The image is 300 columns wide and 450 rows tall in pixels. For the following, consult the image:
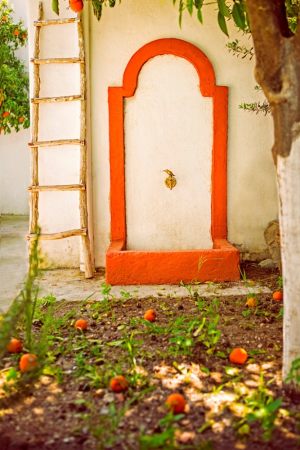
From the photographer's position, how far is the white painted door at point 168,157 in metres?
6.39

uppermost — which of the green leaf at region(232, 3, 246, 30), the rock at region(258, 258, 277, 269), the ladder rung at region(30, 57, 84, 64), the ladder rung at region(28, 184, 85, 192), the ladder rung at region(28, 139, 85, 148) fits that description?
the ladder rung at region(30, 57, 84, 64)

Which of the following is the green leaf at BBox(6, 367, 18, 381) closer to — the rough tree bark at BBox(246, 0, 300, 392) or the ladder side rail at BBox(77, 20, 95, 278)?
the rough tree bark at BBox(246, 0, 300, 392)

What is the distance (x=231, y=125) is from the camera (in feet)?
21.1

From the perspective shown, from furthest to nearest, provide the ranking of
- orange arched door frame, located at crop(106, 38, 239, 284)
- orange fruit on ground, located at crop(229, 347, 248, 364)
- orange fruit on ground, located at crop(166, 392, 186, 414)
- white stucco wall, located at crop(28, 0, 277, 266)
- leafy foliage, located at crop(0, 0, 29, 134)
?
leafy foliage, located at crop(0, 0, 29, 134), white stucco wall, located at crop(28, 0, 277, 266), orange arched door frame, located at crop(106, 38, 239, 284), orange fruit on ground, located at crop(229, 347, 248, 364), orange fruit on ground, located at crop(166, 392, 186, 414)

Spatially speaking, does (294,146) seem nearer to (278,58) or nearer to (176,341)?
(278,58)

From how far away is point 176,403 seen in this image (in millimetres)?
2953

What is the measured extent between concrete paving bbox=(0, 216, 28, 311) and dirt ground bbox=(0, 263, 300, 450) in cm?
136

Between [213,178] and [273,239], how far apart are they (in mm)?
914

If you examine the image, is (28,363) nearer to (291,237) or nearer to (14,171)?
(291,237)

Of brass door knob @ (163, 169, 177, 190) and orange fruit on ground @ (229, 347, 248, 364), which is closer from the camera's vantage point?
orange fruit on ground @ (229, 347, 248, 364)

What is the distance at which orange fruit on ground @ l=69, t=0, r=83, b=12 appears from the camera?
5946 millimetres

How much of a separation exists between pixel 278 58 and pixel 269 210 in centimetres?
366

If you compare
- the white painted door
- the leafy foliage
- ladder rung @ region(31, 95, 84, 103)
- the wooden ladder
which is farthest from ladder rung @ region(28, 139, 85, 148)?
the leafy foliage

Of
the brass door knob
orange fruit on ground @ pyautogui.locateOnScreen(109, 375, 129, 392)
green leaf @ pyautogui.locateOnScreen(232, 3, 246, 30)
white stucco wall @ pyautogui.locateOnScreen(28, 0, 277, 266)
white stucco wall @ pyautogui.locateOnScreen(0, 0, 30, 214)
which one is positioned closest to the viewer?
orange fruit on ground @ pyautogui.locateOnScreen(109, 375, 129, 392)
